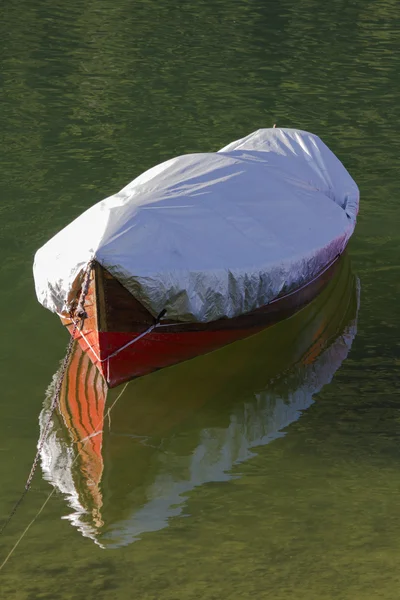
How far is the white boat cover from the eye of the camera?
1057 centimetres

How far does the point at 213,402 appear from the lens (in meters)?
11.6

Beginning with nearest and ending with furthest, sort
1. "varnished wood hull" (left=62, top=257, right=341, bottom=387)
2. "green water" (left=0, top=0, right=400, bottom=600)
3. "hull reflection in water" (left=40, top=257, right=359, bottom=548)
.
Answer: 1. "green water" (left=0, top=0, right=400, bottom=600)
2. "hull reflection in water" (left=40, top=257, right=359, bottom=548)
3. "varnished wood hull" (left=62, top=257, right=341, bottom=387)

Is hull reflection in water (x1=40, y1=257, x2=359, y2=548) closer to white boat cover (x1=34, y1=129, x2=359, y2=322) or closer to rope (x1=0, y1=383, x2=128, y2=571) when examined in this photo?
rope (x1=0, y1=383, x2=128, y2=571)

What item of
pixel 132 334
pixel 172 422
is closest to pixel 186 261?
pixel 132 334

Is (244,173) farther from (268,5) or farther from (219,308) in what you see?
(268,5)

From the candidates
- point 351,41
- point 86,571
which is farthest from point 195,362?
point 351,41

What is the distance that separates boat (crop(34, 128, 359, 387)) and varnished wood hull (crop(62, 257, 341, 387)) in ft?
0.04

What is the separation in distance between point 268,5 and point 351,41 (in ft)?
15.0

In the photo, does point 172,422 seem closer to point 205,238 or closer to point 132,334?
point 132,334

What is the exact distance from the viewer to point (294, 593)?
8.51 meters

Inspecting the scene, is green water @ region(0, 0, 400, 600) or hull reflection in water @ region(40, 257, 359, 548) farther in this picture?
hull reflection in water @ region(40, 257, 359, 548)

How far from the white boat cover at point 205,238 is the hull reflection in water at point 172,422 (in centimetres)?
104

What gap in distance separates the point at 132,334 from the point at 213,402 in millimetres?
1380

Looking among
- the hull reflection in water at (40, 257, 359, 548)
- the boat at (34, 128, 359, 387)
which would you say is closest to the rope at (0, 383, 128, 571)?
the hull reflection in water at (40, 257, 359, 548)
